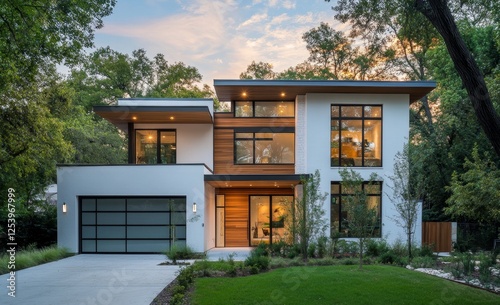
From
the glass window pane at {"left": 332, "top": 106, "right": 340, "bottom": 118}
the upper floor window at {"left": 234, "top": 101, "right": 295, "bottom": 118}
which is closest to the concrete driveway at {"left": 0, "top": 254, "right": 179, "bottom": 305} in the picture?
the upper floor window at {"left": 234, "top": 101, "right": 295, "bottom": 118}

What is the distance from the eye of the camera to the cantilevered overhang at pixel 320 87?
48.2ft

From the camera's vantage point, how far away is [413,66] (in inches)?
977

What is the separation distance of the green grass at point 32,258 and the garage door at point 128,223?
4.31 feet

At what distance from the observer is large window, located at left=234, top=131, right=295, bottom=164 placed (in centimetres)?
1748

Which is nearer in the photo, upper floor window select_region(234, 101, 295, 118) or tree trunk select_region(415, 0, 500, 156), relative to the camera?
tree trunk select_region(415, 0, 500, 156)

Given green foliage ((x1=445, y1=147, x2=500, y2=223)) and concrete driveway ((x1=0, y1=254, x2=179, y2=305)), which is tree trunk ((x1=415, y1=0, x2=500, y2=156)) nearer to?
concrete driveway ((x1=0, y1=254, x2=179, y2=305))

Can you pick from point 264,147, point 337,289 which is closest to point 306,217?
point 337,289

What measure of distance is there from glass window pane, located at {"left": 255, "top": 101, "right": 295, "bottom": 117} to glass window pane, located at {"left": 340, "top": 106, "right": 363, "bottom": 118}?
2640mm

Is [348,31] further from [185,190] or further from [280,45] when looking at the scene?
[185,190]

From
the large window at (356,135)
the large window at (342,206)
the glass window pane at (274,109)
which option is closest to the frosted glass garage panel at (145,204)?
the glass window pane at (274,109)

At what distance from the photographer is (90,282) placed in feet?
30.6

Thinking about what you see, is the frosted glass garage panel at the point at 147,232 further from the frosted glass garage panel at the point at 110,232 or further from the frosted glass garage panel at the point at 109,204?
the frosted glass garage panel at the point at 109,204

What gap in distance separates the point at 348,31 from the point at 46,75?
38.0 ft

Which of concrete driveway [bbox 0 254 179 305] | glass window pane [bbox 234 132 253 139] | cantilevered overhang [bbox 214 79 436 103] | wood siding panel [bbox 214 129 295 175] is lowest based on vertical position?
concrete driveway [bbox 0 254 179 305]
